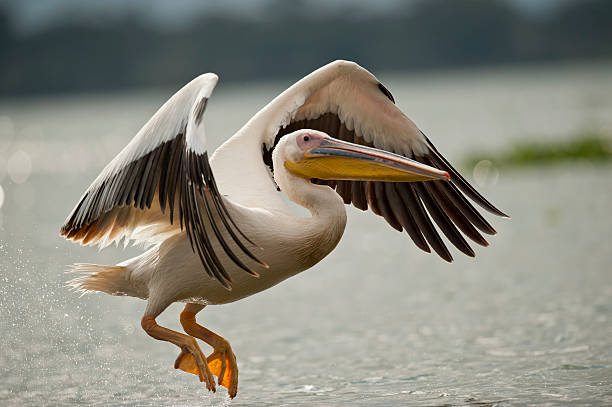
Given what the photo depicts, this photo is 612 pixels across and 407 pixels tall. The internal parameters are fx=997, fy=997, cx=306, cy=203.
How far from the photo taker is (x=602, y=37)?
390ft

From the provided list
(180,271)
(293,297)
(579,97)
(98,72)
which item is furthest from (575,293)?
(98,72)

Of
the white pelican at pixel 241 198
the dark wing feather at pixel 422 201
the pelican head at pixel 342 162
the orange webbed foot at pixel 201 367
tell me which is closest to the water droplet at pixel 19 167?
the dark wing feather at pixel 422 201

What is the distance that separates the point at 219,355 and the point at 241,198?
904 mm

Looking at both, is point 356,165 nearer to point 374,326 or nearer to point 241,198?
point 241,198

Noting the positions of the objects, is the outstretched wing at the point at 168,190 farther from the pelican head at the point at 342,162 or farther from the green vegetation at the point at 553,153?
the green vegetation at the point at 553,153

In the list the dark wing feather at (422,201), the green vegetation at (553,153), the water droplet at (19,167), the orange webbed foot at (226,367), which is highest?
the water droplet at (19,167)

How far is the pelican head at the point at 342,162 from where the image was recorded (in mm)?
5316

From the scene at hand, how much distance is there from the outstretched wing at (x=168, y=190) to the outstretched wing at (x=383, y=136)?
3.38 feet

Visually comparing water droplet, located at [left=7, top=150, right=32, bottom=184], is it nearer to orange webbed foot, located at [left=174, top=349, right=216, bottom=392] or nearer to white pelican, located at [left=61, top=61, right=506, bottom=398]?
white pelican, located at [left=61, top=61, right=506, bottom=398]

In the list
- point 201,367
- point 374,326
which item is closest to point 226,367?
point 201,367

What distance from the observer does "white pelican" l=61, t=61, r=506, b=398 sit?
16.1 feet

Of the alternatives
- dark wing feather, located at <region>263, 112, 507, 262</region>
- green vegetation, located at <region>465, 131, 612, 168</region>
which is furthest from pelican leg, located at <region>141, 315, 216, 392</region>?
green vegetation, located at <region>465, 131, 612, 168</region>

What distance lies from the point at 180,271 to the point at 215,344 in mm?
571

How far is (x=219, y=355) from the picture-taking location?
5688 millimetres
